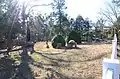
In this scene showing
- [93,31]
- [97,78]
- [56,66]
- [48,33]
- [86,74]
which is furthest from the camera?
[93,31]

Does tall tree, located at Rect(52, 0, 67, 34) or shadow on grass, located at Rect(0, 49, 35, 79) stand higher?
tall tree, located at Rect(52, 0, 67, 34)

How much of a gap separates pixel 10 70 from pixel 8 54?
2.92m

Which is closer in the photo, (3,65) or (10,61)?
(3,65)

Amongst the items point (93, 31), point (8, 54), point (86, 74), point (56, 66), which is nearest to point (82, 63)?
point (56, 66)

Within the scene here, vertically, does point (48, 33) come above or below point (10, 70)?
above

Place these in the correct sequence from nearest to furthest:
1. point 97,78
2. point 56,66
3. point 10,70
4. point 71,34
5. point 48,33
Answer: point 97,78 → point 10,70 → point 56,66 → point 71,34 → point 48,33

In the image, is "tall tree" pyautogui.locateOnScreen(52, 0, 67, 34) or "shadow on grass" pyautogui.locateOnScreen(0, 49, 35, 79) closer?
"shadow on grass" pyautogui.locateOnScreen(0, 49, 35, 79)

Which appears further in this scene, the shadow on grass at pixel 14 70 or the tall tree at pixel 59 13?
the tall tree at pixel 59 13

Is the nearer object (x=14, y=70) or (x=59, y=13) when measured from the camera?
(x=14, y=70)

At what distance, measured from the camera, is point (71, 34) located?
71.9ft

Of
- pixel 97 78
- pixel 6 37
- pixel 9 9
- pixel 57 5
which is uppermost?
pixel 57 5

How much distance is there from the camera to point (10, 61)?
9.27 metres

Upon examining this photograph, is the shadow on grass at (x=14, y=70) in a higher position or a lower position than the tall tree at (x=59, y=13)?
lower

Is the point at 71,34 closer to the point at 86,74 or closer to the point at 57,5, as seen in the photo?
the point at 57,5
